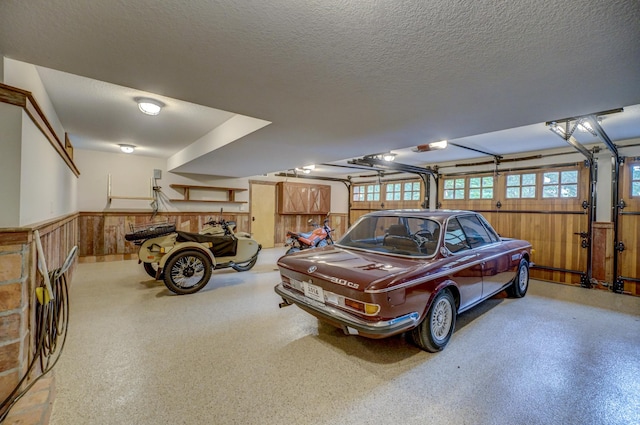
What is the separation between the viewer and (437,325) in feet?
8.41

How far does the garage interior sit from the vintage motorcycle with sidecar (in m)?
0.27

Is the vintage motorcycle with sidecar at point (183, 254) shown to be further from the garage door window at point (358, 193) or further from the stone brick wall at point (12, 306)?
the garage door window at point (358, 193)

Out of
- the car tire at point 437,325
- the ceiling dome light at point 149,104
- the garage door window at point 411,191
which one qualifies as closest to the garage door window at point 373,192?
the garage door window at point 411,191

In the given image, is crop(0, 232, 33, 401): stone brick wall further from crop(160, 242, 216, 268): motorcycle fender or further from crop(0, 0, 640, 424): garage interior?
crop(160, 242, 216, 268): motorcycle fender

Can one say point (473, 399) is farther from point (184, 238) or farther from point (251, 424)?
point (184, 238)

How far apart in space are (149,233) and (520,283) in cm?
570

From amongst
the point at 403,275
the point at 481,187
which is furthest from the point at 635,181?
the point at 403,275

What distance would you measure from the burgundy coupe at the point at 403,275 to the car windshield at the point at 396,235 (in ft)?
0.03

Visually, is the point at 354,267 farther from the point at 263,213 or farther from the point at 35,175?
the point at 263,213

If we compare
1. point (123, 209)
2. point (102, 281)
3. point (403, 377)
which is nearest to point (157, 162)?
point (123, 209)

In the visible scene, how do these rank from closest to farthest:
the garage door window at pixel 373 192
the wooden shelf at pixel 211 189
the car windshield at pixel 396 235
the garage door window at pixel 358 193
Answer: the car windshield at pixel 396 235 → the wooden shelf at pixel 211 189 → the garage door window at pixel 373 192 → the garage door window at pixel 358 193

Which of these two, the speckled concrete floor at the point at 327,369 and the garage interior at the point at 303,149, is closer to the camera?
the garage interior at the point at 303,149

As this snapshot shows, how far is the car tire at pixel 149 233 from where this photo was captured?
13.2 ft

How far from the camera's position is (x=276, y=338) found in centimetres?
275
